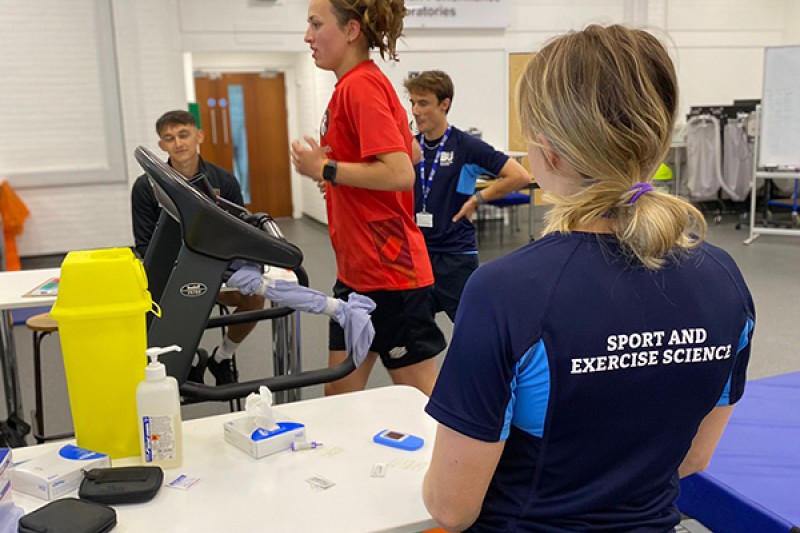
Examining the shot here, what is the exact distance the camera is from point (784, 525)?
1.60 metres

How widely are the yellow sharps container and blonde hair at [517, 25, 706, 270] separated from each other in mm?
755

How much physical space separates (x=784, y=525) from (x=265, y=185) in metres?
8.72

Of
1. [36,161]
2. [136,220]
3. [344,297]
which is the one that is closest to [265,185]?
[36,161]

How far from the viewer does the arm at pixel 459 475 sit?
964 mm

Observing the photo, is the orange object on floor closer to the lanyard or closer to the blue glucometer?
the lanyard

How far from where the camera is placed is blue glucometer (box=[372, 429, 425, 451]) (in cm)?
138

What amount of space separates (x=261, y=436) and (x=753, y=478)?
4.10 ft

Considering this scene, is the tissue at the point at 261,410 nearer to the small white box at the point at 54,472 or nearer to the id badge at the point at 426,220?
the small white box at the point at 54,472

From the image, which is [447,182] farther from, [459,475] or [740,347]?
[459,475]

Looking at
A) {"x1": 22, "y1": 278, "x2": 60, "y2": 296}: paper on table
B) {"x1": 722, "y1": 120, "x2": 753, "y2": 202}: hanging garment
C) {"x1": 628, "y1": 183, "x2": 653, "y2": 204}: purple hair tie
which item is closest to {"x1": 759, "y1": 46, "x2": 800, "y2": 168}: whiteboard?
{"x1": 722, "y1": 120, "x2": 753, "y2": 202}: hanging garment

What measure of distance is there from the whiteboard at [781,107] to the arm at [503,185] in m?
4.59

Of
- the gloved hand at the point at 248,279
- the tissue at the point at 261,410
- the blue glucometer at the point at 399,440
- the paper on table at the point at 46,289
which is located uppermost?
the gloved hand at the point at 248,279

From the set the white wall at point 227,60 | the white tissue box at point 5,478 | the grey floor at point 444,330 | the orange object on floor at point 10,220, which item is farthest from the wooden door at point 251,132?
the white tissue box at point 5,478

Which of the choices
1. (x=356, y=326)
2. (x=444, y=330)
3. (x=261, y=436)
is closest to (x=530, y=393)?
(x=261, y=436)
